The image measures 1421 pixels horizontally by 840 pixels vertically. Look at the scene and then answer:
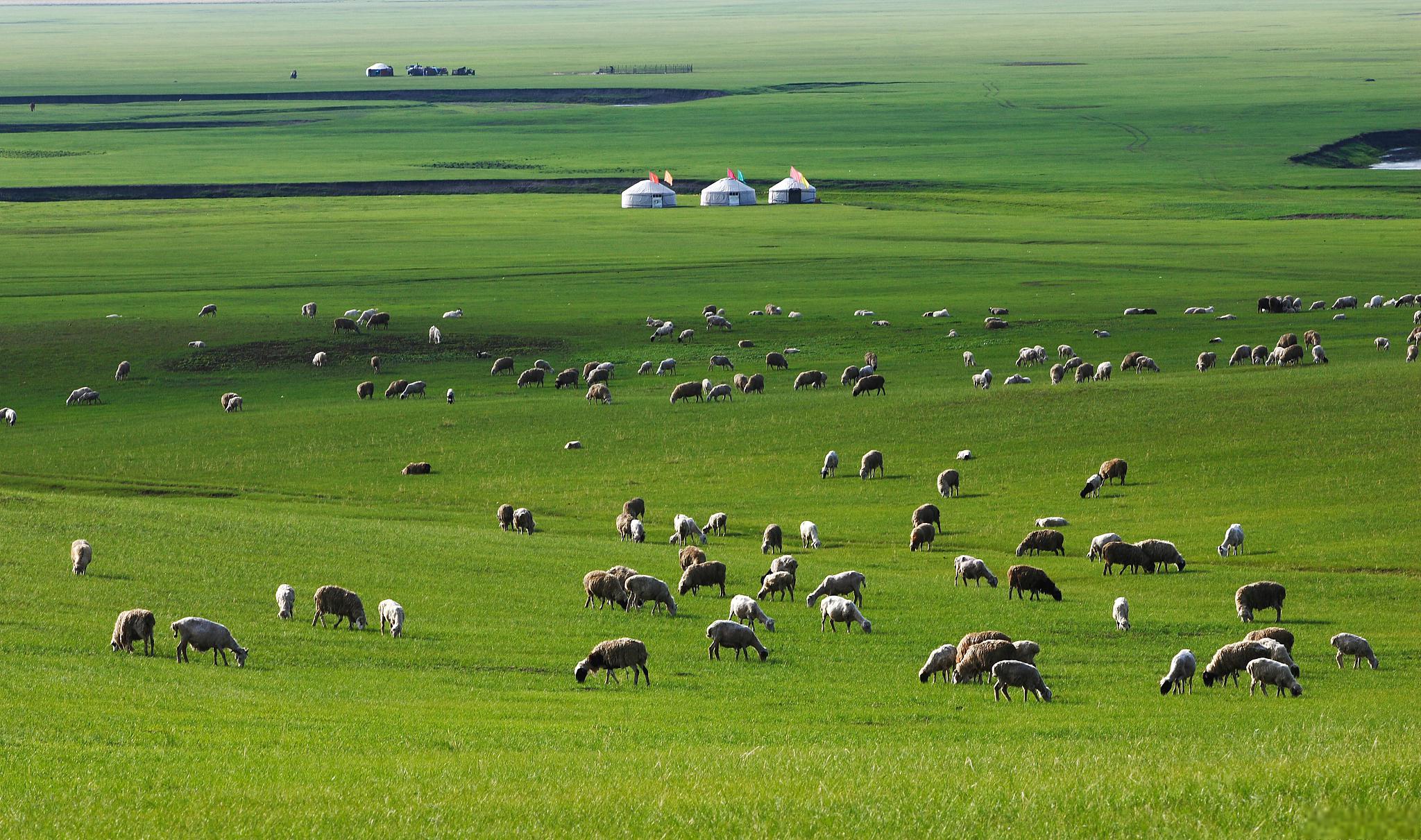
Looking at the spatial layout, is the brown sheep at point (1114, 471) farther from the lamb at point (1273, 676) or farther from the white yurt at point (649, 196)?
the white yurt at point (649, 196)

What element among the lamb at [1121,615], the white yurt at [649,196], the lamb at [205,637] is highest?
the white yurt at [649,196]

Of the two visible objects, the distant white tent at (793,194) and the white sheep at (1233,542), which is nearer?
the white sheep at (1233,542)

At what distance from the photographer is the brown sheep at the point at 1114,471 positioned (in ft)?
145

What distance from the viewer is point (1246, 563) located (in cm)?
3491

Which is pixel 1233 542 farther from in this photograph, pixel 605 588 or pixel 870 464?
pixel 605 588

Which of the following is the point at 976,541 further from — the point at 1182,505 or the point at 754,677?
the point at 754,677

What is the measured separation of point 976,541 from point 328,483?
21.3m

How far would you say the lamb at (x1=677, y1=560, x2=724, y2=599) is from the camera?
31750 millimetres

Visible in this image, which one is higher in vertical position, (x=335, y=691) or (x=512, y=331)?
(x=512, y=331)

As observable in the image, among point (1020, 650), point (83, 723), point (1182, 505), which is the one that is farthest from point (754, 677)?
point (1182, 505)

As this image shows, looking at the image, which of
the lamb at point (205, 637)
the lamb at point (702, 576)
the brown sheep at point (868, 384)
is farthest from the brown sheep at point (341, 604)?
the brown sheep at point (868, 384)

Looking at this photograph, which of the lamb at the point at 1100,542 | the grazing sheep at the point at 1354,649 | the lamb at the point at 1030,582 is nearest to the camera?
the grazing sheep at the point at 1354,649

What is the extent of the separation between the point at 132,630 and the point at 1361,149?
174 m

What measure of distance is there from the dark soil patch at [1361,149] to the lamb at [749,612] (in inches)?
5937
